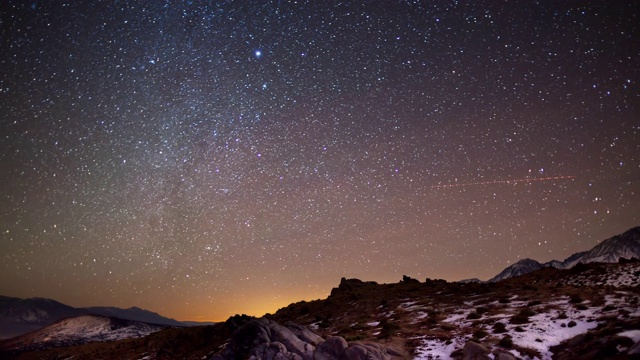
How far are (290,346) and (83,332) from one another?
5039 inches

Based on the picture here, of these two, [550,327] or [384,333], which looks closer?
[550,327]

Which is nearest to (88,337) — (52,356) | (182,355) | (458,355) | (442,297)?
(52,356)

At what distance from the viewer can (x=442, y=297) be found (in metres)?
39.5

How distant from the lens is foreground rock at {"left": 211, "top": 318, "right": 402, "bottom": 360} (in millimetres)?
23609

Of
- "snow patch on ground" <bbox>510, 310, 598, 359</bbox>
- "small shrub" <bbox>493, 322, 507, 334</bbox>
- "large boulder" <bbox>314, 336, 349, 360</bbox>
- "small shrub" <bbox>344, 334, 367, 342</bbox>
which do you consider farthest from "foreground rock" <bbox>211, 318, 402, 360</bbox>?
"snow patch on ground" <bbox>510, 310, 598, 359</bbox>

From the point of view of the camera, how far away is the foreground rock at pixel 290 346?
23.6 m

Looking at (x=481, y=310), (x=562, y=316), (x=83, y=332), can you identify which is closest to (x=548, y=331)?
(x=562, y=316)

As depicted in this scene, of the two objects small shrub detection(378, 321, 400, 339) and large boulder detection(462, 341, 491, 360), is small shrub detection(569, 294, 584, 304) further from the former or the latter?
small shrub detection(378, 321, 400, 339)

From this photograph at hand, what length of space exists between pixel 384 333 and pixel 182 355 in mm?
26769

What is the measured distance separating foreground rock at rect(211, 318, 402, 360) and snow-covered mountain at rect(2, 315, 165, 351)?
318 feet

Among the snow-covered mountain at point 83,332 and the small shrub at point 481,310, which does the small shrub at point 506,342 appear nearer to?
the small shrub at point 481,310

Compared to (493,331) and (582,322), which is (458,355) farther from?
(582,322)

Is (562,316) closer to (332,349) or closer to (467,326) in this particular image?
(467,326)

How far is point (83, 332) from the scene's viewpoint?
401 ft
